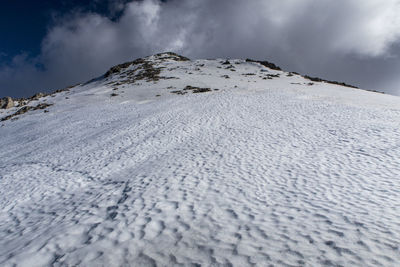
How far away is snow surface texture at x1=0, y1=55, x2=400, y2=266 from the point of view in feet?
14.9

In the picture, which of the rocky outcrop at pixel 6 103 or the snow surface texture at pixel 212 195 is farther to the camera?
the rocky outcrop at pixel 6 103

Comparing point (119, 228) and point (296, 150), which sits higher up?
point (296, 150)

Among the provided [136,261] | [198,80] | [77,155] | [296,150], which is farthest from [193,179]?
[198,80]

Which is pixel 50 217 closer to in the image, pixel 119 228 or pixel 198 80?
pixel 119 228

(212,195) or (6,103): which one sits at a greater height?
(6,103)

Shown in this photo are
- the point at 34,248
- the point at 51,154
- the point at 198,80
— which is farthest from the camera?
the point at 198,80

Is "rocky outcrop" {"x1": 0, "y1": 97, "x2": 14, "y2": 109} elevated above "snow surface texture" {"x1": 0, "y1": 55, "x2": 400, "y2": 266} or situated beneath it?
elevated above

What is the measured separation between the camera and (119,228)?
5566 millimetres

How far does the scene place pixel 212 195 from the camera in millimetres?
6949

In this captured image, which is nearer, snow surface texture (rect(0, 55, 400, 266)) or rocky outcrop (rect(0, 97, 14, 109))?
snow surface texture (rect(0, 55, 400, 266))

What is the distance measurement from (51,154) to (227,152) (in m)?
10.7

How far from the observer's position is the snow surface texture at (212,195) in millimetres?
4527

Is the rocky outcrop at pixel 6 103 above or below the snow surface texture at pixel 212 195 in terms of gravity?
above

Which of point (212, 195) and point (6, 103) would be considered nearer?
point (212, 195)
